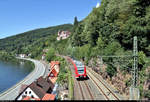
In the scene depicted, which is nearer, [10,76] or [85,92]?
[85,92]

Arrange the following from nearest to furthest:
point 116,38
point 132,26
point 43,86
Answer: point 132,26 < point 116,38 < point 43,86

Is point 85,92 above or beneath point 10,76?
above

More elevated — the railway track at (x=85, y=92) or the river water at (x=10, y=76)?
the railway track at (x=85, y=92)

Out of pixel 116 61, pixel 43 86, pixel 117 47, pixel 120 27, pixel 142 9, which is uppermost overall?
pixel 142 9

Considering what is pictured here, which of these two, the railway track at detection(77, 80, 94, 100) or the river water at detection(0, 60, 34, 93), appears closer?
the railway track at detection(77, 80, 94, 100)

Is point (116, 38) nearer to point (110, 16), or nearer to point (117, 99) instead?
point (110, 16)

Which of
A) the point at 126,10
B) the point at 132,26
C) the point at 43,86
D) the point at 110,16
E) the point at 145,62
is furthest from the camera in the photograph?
the point at 43,86

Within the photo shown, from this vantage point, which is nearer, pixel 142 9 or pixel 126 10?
pixel 142 9

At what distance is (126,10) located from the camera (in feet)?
69.9

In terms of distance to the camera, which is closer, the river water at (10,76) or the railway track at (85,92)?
the railway track at (85,92)

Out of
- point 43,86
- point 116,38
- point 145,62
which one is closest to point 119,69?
point 145,62

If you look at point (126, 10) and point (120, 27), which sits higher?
point (126, 10)

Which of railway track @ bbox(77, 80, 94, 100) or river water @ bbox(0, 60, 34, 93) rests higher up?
railway track @ bbox(77, 80, 94, 100)

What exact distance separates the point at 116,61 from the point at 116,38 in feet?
20.7
